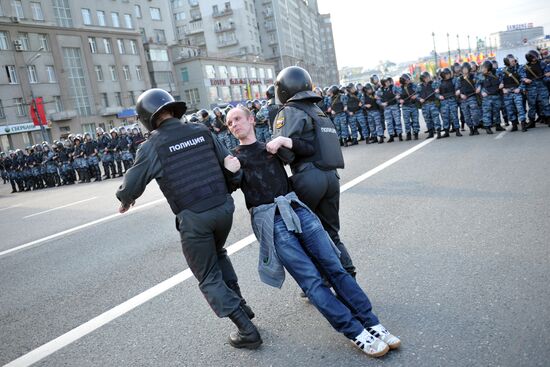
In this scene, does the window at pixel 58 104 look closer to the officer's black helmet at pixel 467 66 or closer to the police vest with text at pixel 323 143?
the officer's black helmet at pixel 467 66

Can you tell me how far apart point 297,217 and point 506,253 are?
2335 millimetres

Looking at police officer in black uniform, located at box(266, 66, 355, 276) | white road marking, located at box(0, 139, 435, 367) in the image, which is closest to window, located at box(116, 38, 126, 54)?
white road marking, located at box(0, 139, 435, 367)

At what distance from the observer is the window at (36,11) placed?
145 ft

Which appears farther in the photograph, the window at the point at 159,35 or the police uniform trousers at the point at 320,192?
the window at the point at 159,35

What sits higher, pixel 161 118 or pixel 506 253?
pixel 161 118

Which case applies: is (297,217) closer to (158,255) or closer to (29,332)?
(29,332)

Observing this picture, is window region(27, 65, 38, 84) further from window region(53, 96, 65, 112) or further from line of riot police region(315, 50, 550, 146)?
line of riot police region(315, 50, 550, 146)

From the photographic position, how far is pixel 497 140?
11.2 m

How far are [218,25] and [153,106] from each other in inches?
3399

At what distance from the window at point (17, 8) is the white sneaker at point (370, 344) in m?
50.2

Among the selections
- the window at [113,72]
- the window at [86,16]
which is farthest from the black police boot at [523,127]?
the window at [86,16]

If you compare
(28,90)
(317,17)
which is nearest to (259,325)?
(28,90)

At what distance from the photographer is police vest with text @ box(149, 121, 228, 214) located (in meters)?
3.27

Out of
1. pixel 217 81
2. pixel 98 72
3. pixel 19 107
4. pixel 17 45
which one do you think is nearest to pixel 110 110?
pixel 98 72
